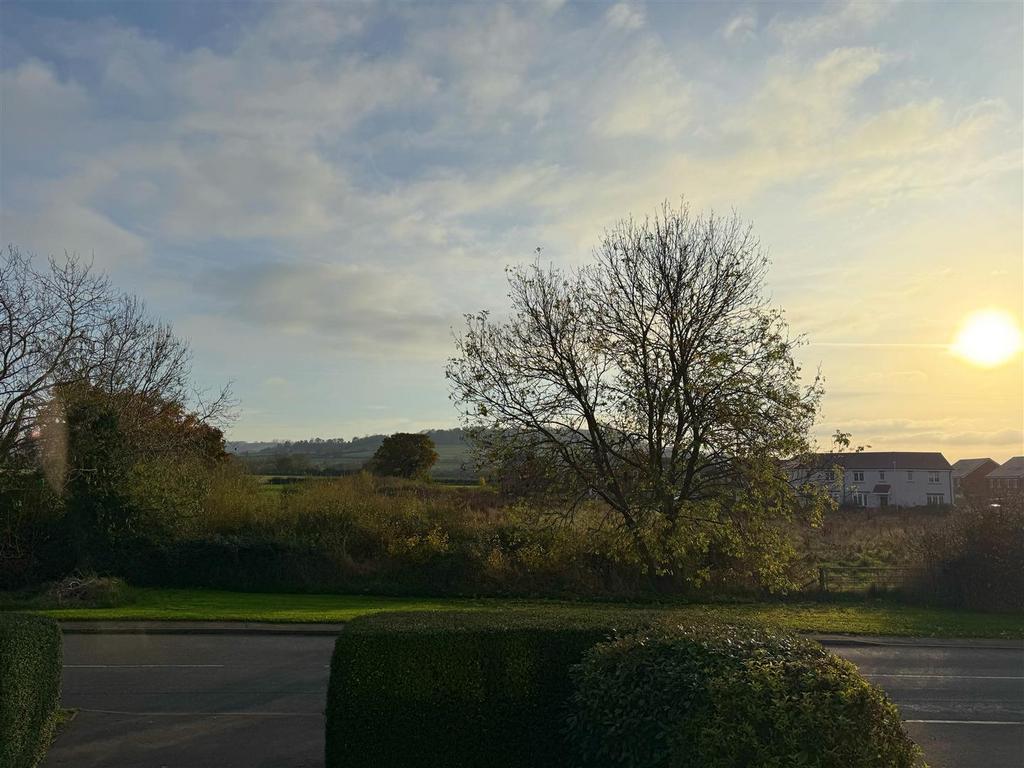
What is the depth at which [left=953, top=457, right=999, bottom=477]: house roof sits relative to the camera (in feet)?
307

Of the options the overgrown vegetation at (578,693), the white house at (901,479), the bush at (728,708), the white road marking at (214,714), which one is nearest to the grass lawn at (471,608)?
the white road marking at (214,714)

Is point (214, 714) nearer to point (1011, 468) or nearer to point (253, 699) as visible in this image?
point (253, 699)

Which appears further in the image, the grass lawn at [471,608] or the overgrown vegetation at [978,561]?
the overgrown vegetation at [978,561]

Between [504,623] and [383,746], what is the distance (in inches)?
56.6

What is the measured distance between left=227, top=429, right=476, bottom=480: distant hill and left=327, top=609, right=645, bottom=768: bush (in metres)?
15.2

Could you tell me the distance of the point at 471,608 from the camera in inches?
704

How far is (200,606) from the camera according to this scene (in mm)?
19188

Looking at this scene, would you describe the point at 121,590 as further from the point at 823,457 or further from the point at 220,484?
the point at 823,457

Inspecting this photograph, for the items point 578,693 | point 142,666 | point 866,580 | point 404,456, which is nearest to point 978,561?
point 866,580

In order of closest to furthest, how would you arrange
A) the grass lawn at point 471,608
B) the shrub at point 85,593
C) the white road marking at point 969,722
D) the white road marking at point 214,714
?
1. the white road marking at point 214,714
2. the white road marking at point 969,722
3. the grass lawn at point 471,608
4. the shrub at point 85,593

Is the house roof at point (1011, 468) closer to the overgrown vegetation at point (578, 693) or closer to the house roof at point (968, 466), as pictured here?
the house roof at point (968, 466)

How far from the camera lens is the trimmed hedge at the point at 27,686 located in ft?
22.0

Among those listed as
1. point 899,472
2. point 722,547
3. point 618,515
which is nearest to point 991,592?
point 722,547

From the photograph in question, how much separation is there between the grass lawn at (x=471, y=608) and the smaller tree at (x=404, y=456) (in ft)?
79.2
